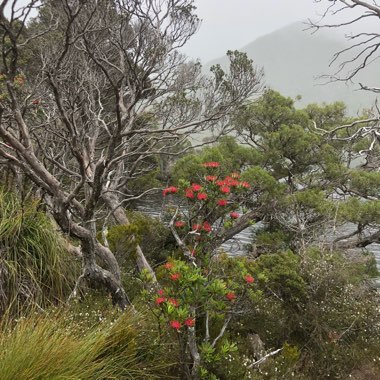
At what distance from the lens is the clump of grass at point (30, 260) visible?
4.23m

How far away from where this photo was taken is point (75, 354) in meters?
2.70

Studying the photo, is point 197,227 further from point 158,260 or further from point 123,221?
point 158,260

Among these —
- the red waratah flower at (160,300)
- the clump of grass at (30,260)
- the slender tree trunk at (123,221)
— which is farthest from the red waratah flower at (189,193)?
the slender tree trunk at (123,221)

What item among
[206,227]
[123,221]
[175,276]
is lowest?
[123,221]

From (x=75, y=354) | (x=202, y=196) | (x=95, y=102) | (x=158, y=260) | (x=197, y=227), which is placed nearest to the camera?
(x=75, y=354)

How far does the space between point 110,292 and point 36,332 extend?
1944 millimetres

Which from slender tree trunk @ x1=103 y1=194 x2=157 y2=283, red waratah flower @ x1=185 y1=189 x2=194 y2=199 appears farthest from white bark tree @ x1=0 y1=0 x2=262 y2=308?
red waratah flower @ x1=185 y1=189 x2=194 y2=199

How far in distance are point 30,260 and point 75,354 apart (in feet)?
7.05

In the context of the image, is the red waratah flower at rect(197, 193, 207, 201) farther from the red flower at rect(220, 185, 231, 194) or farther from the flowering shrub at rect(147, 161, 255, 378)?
the red flower at rect(220, 185, 231, 194)

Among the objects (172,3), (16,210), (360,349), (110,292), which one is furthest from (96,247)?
(172,3)

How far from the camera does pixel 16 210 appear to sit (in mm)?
4844

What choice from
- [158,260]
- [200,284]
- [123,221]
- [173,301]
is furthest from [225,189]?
[158,260]

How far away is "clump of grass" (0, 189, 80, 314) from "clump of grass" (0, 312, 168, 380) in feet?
3.46

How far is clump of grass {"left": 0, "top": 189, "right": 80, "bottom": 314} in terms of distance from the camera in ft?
13.9
